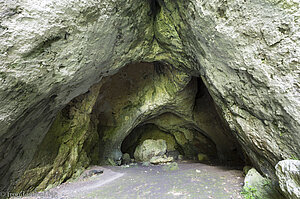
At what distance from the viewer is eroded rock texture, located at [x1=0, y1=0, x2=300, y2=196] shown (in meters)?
2.81

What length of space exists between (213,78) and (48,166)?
17.2ft

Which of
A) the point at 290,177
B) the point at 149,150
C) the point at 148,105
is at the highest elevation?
the point at 148,105

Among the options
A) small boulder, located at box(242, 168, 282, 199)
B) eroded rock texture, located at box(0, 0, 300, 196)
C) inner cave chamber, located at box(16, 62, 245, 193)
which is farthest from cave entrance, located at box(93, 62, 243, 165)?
small boulder, located at box(242, 168, 282, 199)

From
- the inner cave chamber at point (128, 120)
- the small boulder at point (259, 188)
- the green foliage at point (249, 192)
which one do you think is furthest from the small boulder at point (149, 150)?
the green foliage at point (249, 192)

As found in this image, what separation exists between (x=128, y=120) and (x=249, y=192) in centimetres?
671

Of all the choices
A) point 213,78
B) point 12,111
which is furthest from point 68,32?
point 213,78

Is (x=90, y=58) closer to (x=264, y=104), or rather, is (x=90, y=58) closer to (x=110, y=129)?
(x=264, y=104)

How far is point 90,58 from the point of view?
13.8ft

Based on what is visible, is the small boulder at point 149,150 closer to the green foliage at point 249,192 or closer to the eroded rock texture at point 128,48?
the eroded rock texture at point 128,48

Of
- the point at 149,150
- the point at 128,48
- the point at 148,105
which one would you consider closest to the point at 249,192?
the point at 128,48

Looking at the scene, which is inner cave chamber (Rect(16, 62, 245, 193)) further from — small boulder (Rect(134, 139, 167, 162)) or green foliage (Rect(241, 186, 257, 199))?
green foliage (Rect(241, 186, 257, 199))

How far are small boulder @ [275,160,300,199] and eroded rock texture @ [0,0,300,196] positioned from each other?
0.47 m

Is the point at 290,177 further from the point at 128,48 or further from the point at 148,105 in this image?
the point at 148,105

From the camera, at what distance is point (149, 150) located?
11.3 m
